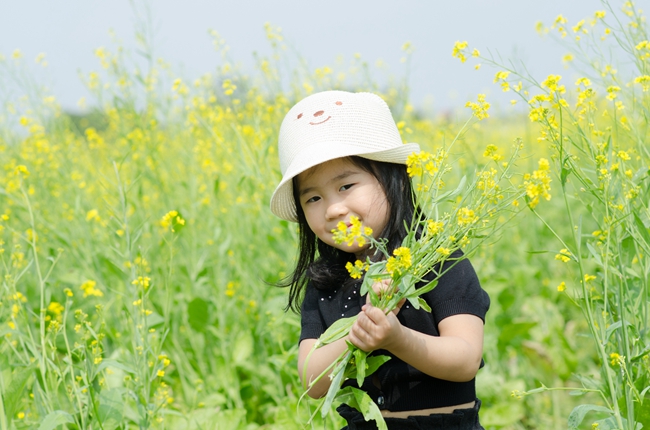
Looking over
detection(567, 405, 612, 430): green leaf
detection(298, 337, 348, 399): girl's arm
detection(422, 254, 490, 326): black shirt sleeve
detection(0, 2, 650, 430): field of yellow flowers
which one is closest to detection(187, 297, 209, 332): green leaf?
detection(0, 2, 650, 430): field of yellow flowers

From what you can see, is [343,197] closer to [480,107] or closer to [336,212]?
[336,212]

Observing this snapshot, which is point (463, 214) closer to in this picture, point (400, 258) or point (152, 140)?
point (400, 258)

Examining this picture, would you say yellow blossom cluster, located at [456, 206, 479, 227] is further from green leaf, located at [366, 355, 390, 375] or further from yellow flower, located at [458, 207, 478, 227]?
green leaf, located at [366, 355, 390, 375]

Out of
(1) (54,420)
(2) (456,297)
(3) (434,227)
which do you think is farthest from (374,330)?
(1) (54,420)

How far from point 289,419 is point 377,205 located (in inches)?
36.6

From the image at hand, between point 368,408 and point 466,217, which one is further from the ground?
point 466,217

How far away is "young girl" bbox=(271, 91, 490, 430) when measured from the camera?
1497 mm

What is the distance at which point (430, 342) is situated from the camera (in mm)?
1396

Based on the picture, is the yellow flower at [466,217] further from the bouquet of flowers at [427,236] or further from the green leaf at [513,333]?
the green leaf at [513,333]

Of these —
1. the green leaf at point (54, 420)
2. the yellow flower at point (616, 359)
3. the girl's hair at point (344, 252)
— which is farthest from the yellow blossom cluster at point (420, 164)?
the green leaf at point (54, 420)

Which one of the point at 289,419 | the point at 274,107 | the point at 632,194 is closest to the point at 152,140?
the point at 274,107

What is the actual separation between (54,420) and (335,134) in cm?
89

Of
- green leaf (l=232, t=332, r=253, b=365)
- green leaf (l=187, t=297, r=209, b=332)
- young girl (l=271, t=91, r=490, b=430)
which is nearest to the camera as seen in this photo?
young girl (l=271, t=91, r=490, b=430)

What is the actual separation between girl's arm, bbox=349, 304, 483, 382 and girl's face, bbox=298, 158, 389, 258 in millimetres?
285
